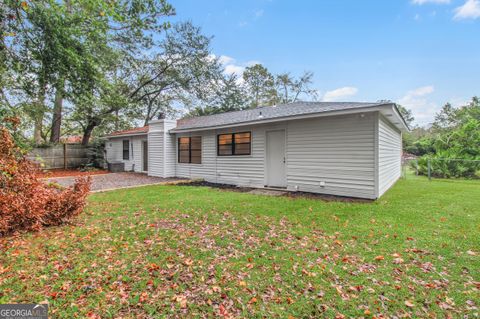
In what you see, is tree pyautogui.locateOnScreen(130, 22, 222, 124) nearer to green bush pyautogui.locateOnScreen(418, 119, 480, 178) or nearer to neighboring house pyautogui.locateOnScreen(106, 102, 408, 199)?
neighboring house pyautogui.locateOnScreen(106, 102, 408, 199)

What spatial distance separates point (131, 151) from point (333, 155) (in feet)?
39.9

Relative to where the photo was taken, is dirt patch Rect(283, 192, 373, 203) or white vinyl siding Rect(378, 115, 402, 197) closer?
dirt patch Rect(283, 192, 373, 203)

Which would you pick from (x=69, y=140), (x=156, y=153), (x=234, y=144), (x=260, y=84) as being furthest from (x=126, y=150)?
(x=260, y=84)

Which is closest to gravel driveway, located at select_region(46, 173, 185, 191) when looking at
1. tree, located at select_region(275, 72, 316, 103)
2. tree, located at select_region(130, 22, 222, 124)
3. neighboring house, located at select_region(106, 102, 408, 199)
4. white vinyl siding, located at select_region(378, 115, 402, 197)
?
neighboring house, located at select_region(106, 102, 408, 199)

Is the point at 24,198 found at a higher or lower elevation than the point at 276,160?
lower

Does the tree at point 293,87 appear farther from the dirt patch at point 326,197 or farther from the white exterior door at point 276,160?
the dirt patch at point 326,197

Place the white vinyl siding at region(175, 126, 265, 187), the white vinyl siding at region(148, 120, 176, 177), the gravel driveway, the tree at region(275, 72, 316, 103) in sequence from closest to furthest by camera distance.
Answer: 1. the white vinyl siding at region(175, 126, 265, 187)
2. the gravel driveway
3. the white vinyl siding at region(148, 120, 176, 177)
4. the tree at region(275, 72, 316, 103)

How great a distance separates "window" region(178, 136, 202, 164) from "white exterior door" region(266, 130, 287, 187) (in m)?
3.60

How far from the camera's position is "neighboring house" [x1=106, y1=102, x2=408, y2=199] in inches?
259

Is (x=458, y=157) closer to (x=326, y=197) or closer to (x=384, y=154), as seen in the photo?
(x=384, y=154)

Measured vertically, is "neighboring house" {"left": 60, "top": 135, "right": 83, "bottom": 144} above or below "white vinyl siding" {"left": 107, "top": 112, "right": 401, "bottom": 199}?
above

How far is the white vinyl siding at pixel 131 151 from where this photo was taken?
46.4ft

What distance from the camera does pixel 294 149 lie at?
25.9 feet

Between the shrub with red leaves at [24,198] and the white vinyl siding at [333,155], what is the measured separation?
19.6ft
